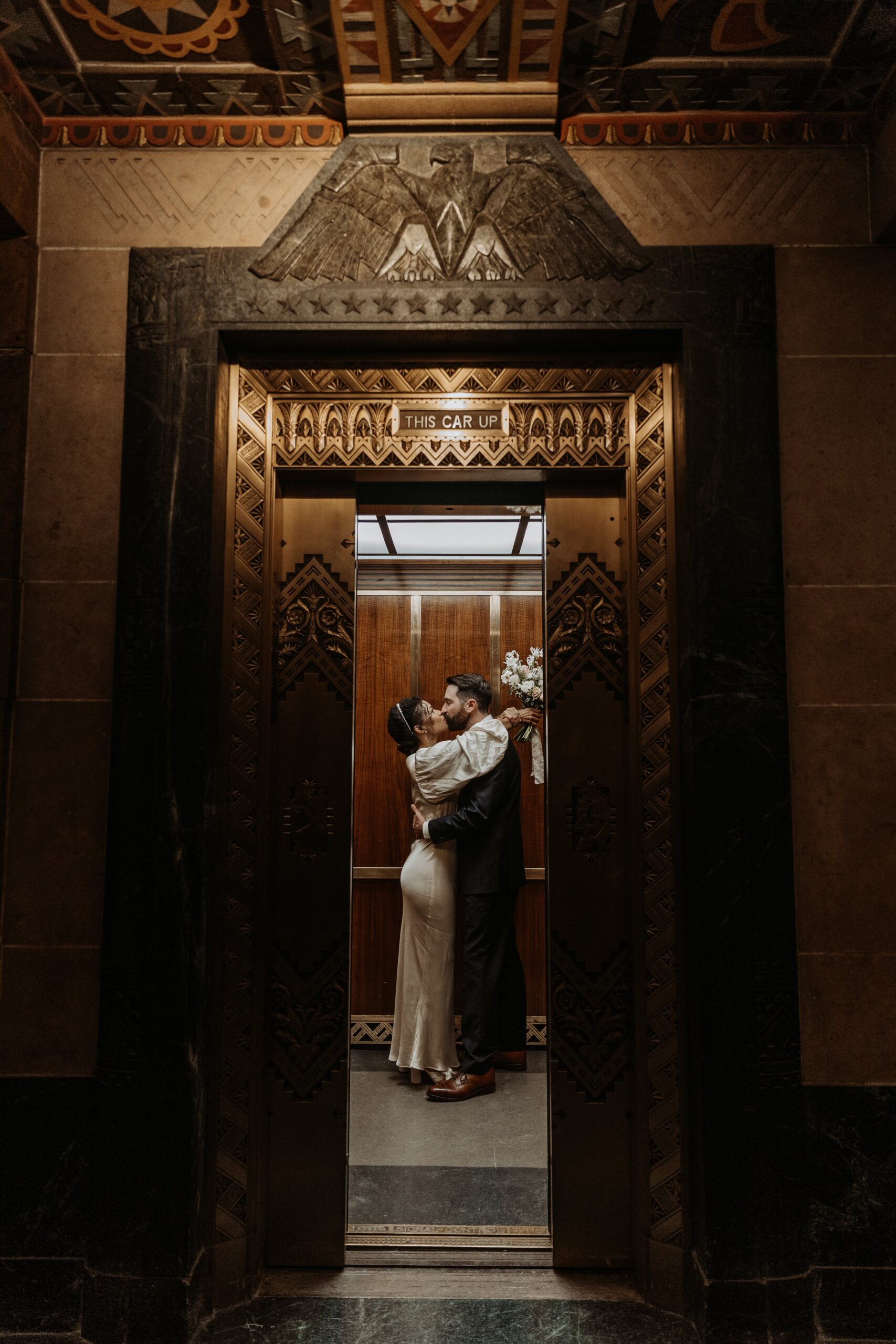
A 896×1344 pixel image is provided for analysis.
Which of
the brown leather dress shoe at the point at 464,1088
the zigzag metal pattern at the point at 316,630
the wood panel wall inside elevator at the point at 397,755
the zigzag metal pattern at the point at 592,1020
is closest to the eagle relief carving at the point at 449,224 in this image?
the zigzag metal pattern at the point at 316,630

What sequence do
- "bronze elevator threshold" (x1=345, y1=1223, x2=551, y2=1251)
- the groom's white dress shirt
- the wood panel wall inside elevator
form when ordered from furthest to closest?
the wood panel wall inside elevator
the groom's white dress shirt
"bronze elevator threshold" (x1=345, y1=1223, x2=551, y2=1251)

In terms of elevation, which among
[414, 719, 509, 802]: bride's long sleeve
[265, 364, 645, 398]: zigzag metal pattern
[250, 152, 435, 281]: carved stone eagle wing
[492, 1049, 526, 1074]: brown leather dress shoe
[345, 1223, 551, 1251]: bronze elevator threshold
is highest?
[250, 152, 435, 281]: carved stone eagle wing

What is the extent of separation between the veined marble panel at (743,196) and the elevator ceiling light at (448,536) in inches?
82.3

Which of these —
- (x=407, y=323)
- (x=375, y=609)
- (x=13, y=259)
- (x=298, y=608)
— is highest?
(x=13, y=259)

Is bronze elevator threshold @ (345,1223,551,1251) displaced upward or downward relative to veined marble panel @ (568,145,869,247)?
downward

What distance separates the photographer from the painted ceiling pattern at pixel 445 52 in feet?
8.81

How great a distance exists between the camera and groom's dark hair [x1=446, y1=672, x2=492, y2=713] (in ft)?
15.5

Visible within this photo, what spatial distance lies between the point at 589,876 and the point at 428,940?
5.97 ft

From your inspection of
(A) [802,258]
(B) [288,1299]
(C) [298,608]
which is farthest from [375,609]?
(B) [288,1299]

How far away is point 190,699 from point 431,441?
1.25 metres

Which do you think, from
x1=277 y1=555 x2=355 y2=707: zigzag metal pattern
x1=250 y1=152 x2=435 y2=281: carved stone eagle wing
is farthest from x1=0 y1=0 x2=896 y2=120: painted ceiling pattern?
x1=277 y1=555 x2=355 y2=707: zigzag metal pattern

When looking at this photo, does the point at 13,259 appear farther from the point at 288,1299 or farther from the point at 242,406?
the point at 288,1299

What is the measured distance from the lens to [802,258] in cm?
302

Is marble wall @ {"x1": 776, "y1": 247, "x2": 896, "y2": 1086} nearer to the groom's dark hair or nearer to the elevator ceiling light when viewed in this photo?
the groom's dark hair
